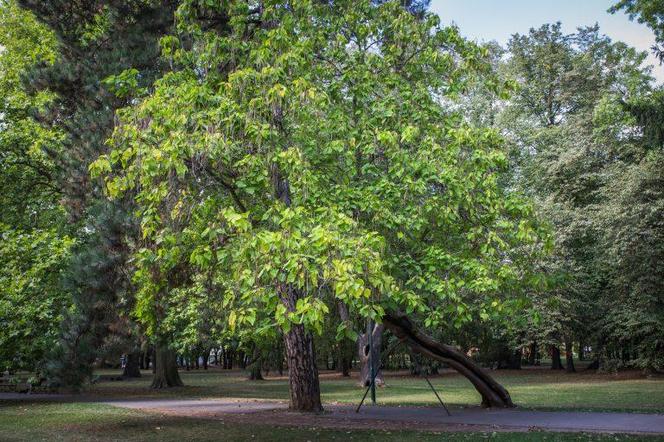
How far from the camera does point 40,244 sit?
18688 mm

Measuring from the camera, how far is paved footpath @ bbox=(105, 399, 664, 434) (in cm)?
1220

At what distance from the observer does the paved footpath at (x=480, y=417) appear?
40.0 feet

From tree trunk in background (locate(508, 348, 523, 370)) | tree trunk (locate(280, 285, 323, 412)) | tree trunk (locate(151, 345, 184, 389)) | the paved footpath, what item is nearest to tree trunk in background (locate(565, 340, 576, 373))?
tree trunk in background (locate(508, 348, 523, 370))

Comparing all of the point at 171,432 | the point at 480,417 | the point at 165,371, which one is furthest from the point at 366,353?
the point at 171,432

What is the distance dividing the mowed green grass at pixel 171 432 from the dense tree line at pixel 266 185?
81.3 inches

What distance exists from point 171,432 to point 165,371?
18971mm

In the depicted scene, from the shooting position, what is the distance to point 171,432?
13.0 m

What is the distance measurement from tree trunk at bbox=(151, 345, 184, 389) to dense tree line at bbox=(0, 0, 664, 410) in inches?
16.0

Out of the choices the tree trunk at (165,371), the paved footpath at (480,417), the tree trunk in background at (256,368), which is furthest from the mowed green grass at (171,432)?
the tree trunk in background at (256,368)

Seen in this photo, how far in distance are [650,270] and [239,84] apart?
85.7ft

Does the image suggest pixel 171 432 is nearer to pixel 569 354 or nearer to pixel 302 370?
pixel 302 370

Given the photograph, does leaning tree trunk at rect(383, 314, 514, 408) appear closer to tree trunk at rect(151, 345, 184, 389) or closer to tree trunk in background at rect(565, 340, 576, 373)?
tree trunk at rect(151, 345, 184, 389)

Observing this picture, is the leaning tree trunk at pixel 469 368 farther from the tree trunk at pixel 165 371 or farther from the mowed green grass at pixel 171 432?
the tree trunk at pixel 165 371

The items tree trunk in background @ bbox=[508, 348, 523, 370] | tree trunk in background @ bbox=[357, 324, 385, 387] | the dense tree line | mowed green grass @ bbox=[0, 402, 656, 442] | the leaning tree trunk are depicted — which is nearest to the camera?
the dense tree line
